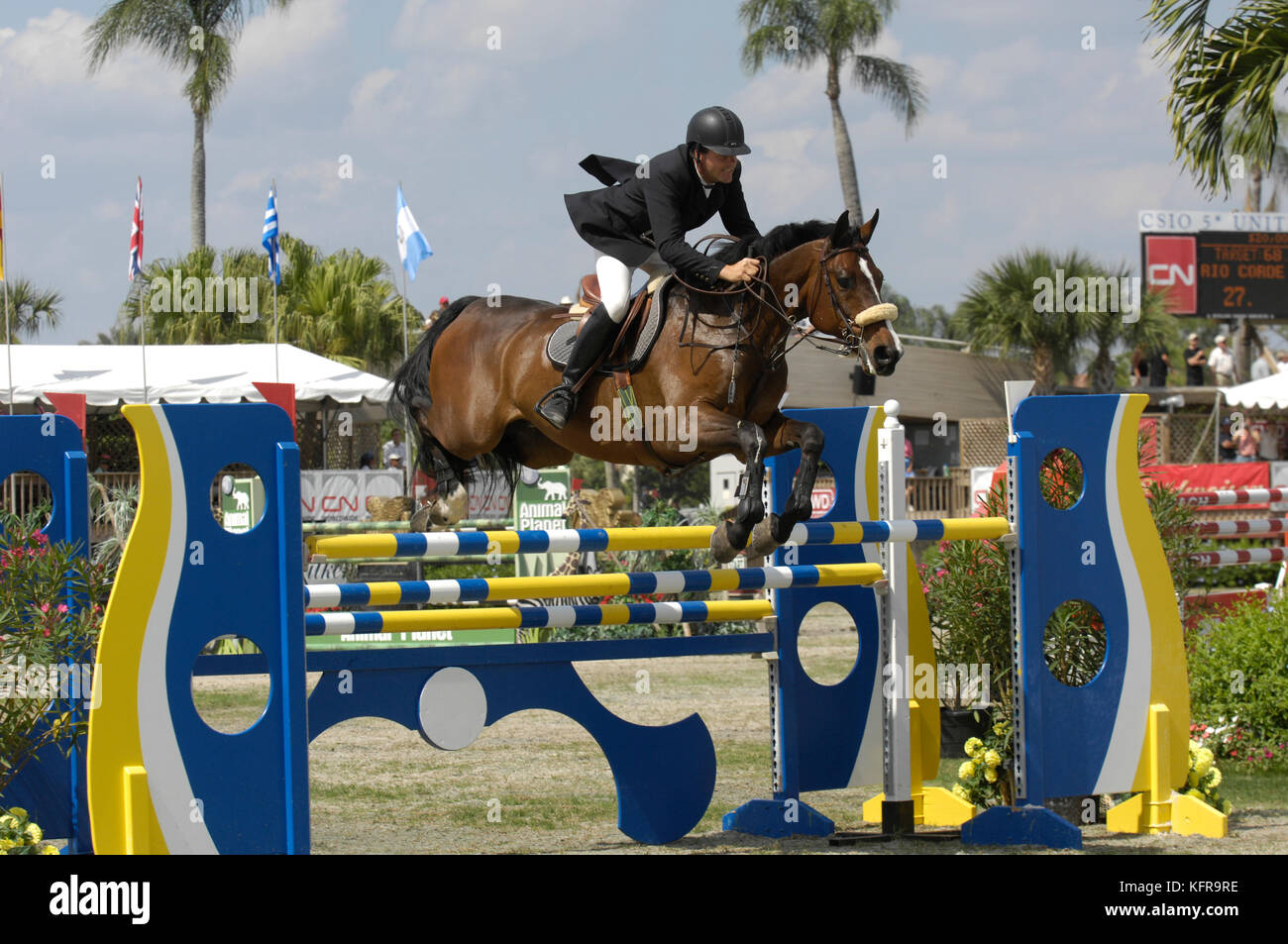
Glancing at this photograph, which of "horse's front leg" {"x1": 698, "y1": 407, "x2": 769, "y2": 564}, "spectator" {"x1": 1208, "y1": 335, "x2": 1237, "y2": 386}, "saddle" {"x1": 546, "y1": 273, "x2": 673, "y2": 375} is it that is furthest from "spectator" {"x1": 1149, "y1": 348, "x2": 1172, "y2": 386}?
"horse's front leg" {"x1": 698, "y1": 407, "x2": 769, "y2": 564}

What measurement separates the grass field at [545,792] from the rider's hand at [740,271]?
202 centimetres

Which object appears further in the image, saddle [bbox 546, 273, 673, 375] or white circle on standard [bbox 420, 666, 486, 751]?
saddle [bbox 546, 273, 673, 375]

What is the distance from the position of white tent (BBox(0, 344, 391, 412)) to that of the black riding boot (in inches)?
389

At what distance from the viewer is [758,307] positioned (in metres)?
5.23

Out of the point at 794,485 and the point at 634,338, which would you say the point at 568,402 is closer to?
the point at 634,338

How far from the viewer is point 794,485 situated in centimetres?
491

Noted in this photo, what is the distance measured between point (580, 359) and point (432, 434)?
1.09 m

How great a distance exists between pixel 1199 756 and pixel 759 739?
9.27 ft

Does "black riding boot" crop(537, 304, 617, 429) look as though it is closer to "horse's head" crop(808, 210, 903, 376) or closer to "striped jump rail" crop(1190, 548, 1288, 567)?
"horse's head" crop(808, 210, 903, 376)

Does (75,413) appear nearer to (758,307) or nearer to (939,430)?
(758,307)

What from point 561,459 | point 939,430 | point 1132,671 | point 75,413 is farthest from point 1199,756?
point 939,430

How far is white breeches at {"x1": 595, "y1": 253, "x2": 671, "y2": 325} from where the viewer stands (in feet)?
A: 17.8

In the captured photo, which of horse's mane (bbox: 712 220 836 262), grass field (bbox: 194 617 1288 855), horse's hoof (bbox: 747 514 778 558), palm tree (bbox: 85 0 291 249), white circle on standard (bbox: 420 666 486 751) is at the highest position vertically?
palm tree (bbox: 85 0 291 249)

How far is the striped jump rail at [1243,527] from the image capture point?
717 cm
